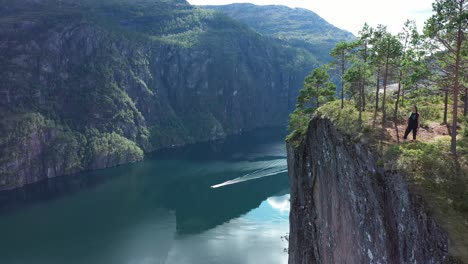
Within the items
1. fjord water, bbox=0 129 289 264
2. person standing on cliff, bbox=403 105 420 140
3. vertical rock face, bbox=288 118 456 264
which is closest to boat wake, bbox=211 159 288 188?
Result: fjord water, bbox=0 129 289 264

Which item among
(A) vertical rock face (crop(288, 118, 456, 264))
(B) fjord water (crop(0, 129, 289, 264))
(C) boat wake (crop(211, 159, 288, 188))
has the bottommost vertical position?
(B) fjord water (crop(0, 129, 289, 264))

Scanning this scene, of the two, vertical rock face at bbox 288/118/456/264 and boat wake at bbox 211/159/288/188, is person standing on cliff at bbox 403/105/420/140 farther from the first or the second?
boat wake at bbox 211/159/288/188

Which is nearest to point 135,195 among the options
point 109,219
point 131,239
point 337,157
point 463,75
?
point 109,219

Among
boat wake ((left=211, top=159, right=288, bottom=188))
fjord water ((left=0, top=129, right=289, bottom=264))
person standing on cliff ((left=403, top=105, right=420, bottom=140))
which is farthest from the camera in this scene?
boat wake ((left=211, top=159, right=288, bottom=188))

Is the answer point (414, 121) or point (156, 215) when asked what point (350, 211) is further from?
point (156, 215)

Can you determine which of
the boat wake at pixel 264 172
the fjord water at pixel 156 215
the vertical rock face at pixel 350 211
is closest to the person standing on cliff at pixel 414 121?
the vertical rock face at pixel 350 211

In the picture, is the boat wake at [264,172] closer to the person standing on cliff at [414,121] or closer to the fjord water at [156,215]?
the fjord water at [156,215]

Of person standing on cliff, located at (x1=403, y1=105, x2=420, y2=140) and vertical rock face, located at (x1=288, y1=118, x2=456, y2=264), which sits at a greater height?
person standing on cliff, located at (x1=403, y1=105, x2=420, y2=140)
